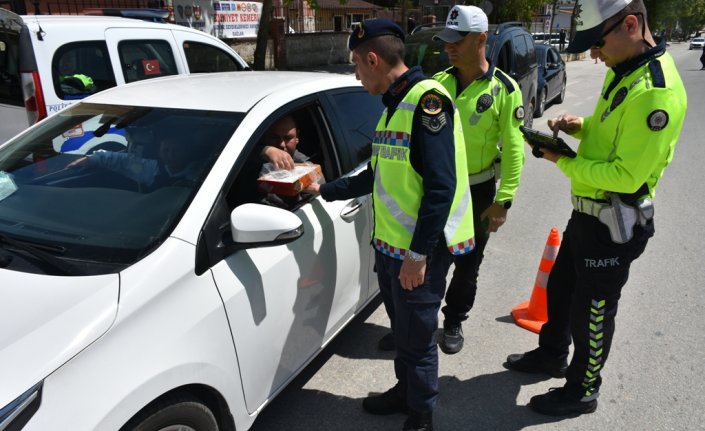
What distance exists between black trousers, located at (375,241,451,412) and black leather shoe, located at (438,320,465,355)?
86 centimetres

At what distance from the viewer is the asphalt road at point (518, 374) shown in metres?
2.62

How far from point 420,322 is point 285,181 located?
2.75 ft

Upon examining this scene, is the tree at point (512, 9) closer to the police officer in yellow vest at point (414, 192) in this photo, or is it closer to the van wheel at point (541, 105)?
the van wheel at point (541, 105)

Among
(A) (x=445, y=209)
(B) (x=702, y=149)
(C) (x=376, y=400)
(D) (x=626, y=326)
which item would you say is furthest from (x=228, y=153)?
(B) (x=702, y=149)

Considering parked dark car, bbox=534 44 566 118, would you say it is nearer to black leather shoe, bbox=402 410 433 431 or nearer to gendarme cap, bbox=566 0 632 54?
gendarme cap, bbox=566 0 632 54

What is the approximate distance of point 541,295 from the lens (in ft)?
11.3

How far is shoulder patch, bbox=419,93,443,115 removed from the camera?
6.41 feet

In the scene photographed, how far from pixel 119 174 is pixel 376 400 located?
162 centimetres

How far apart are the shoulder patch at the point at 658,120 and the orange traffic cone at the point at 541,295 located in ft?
5.01

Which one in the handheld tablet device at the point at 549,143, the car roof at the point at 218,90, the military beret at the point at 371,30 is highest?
the military beret at the point at 371,30

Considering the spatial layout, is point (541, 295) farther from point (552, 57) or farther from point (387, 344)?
point (552, 57)

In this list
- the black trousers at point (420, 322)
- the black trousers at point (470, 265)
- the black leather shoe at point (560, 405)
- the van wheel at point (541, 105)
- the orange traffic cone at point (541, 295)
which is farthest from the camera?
the van wheel at point (541, 105)

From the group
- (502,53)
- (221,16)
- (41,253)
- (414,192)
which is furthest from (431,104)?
(221,16)

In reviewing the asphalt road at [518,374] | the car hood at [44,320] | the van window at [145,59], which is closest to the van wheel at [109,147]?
the car hood at [44,320]
